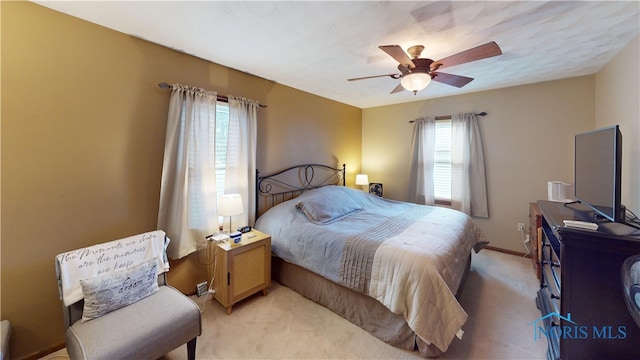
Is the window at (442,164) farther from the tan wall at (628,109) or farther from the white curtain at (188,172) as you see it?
the white curtain at (188,172)

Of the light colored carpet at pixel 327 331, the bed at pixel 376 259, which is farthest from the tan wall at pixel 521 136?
the light colored carpet at pixel 327 331

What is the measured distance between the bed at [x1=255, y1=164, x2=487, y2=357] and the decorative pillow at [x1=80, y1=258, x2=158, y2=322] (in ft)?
3.87

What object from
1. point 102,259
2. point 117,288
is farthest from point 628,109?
point 102,259

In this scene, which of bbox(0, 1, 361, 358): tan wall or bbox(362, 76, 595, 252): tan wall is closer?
bbox(0, 1, 361, 358): tan wall

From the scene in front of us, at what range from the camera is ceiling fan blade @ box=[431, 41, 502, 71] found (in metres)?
1.71

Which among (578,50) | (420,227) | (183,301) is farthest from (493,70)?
(183,301)

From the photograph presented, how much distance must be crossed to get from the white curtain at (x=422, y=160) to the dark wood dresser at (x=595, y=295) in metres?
2.65

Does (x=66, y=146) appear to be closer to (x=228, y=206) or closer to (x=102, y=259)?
(x=102, y=259)

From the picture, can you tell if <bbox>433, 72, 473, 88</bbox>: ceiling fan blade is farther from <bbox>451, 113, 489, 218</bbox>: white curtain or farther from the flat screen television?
<bbox>451, 113, 489, 218</bbox>: white curtain

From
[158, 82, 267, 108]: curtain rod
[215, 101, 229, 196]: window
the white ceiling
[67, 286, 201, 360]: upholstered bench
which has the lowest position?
[67, 286, 201, 360]: upholstered bench

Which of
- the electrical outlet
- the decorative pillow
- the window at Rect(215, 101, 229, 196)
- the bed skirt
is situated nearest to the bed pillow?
the bed skirt

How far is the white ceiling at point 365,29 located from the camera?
1640 millimetres

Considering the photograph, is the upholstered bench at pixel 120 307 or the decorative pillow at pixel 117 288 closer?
the upholstered bench at pixel 120 307

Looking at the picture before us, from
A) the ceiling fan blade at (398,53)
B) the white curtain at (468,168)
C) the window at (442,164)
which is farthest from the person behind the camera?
the window at (442,164)
